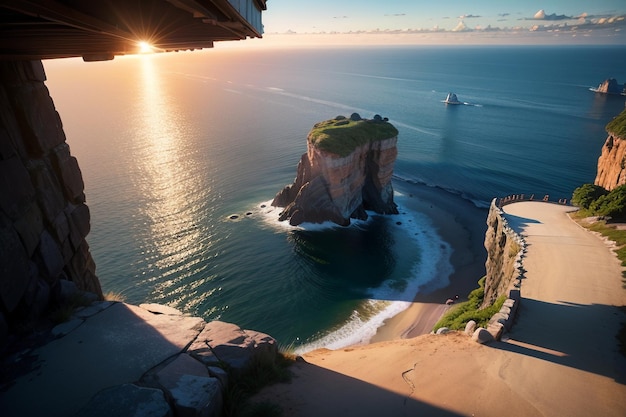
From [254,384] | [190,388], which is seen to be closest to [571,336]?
[254,384]

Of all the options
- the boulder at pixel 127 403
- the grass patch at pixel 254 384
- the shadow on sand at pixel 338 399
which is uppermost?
the boulder at pixel 127 403

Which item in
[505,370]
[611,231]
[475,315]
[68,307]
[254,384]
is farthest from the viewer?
[611,231]

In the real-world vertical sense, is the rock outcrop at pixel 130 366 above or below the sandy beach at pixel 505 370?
above

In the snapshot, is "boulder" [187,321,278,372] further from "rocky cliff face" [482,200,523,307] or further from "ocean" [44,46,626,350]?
"rocky cliff face" [482,200,523,307]

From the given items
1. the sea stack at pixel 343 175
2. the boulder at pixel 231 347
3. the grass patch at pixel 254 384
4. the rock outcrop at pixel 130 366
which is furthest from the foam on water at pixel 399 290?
the rock outcrop at pixel 130 366

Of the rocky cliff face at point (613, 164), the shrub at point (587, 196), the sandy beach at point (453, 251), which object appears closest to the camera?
the sandy beach at point (453, 251)

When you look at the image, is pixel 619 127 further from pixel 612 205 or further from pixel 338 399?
pixel 338 399

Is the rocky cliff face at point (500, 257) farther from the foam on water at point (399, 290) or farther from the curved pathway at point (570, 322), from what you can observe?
the foam on water at point (399, 290)
